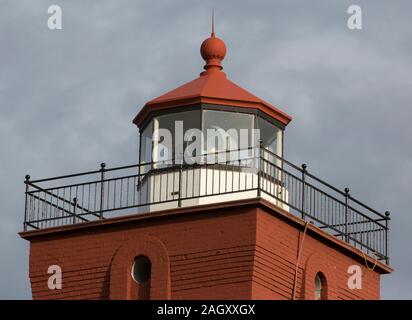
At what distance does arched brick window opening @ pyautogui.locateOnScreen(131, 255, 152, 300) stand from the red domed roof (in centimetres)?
300

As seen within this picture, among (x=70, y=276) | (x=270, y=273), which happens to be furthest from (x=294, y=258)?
(x=70, y=276)

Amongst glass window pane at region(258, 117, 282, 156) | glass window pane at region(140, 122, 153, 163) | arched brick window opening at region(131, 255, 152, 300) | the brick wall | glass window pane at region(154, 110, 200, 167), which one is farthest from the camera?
glass window pane at region(140, 122, 153, 163)

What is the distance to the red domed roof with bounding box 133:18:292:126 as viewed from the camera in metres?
46.7

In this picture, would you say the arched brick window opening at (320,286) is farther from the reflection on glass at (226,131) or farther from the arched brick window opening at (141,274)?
the arched brick window opening at (141,274)

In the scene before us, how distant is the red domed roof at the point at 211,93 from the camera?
4669 cm

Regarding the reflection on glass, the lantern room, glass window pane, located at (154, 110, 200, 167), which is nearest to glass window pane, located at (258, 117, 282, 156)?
the lantern room

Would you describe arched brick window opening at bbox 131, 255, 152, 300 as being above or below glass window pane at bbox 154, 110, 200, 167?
below

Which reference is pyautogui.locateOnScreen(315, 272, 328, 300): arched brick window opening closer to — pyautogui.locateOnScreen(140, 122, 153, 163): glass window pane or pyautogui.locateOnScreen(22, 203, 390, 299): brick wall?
pyautogui.locateOnScreen(22, 203, 390, 299): brick wall

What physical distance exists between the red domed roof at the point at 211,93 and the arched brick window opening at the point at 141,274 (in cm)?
300

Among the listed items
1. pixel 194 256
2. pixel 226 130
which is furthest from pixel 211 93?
pixel 194 256
